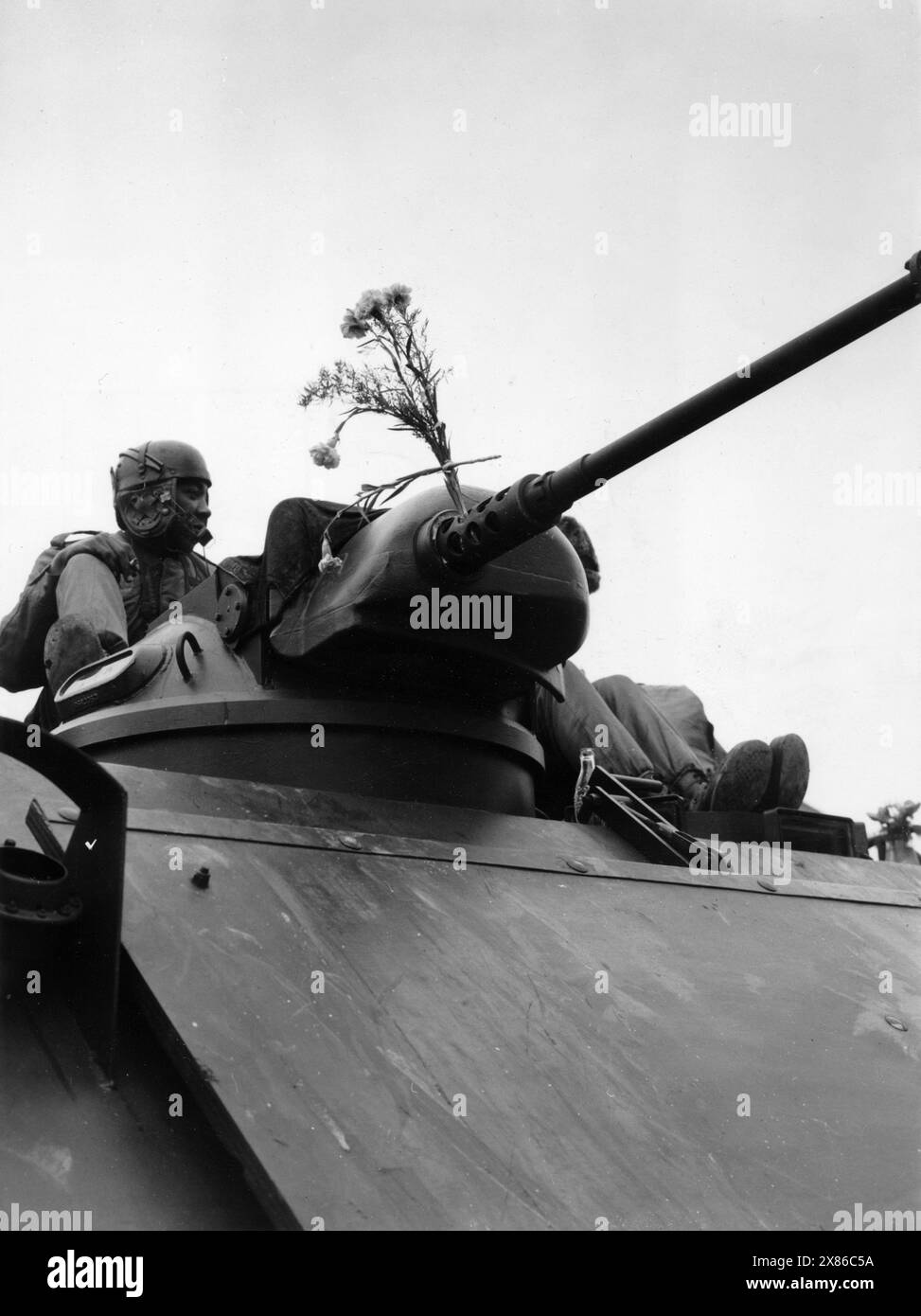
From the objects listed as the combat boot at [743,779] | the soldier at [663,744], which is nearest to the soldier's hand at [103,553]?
the soldier at [663,744]

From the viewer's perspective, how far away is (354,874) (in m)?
3.83

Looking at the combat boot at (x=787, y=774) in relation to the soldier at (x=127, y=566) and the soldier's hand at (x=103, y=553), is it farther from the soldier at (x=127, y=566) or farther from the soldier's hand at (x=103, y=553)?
the soldier's hand at (x=103, y=553)

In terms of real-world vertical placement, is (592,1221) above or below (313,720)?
below

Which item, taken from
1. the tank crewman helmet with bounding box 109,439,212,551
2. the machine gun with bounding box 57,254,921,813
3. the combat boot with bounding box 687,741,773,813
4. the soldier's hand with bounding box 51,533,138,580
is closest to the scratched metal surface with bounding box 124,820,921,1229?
the machine gun with bounding box 57,254,921,813

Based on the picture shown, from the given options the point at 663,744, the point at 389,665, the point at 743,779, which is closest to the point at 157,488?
the point at 663,744

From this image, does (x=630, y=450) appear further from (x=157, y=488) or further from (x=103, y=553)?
(x=157, y=488)

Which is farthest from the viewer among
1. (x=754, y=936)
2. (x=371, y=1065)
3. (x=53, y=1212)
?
(x=754, y=936)

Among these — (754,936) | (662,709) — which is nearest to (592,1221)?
(754,936)

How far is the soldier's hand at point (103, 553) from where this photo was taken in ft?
21.5

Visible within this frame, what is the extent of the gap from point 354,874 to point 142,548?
3.53m

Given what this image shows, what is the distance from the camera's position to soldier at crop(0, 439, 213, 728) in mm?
6449

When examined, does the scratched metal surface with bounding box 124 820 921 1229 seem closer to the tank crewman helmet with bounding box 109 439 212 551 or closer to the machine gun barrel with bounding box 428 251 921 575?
the machine gun barrel with bounding box 428 251 921 575
